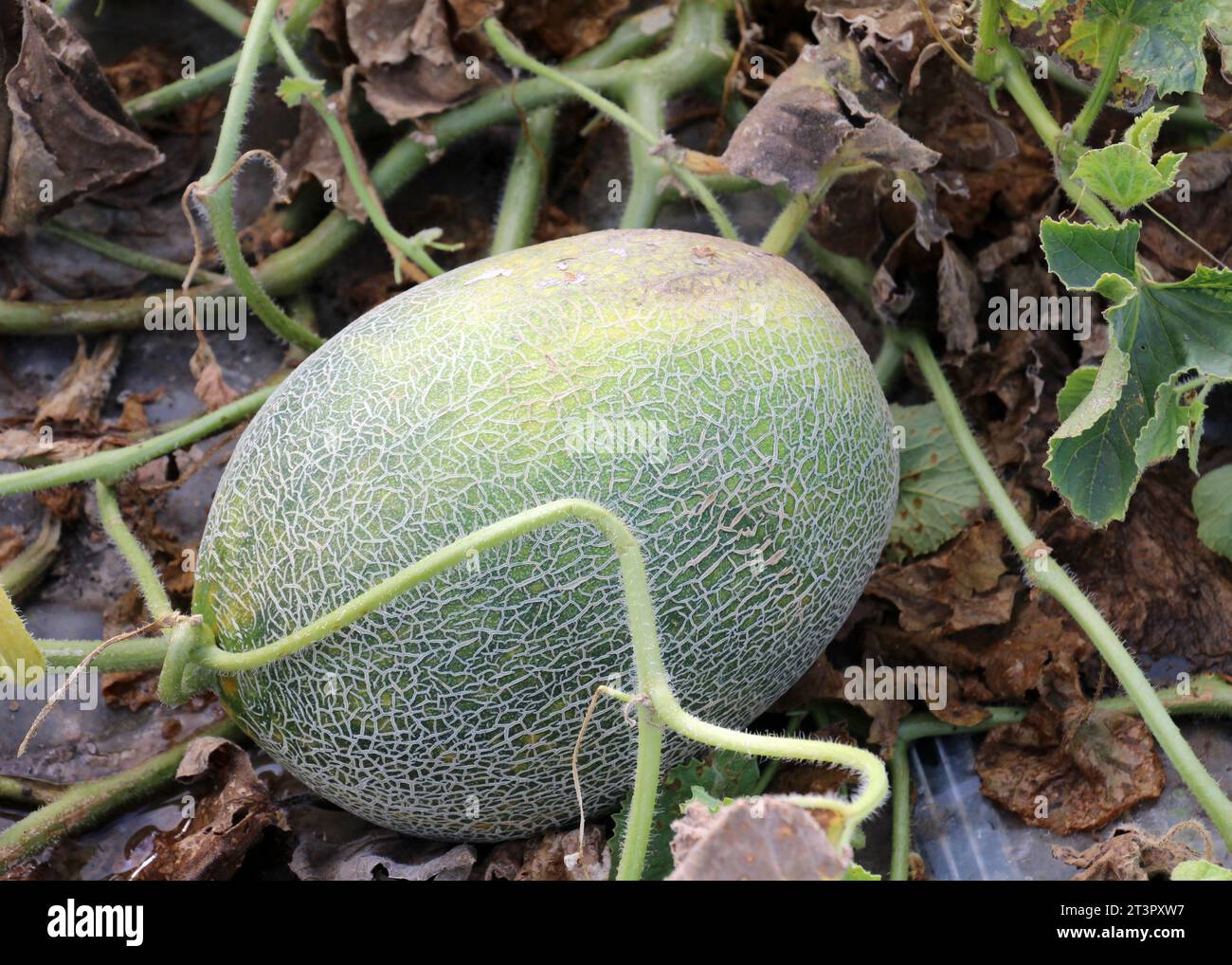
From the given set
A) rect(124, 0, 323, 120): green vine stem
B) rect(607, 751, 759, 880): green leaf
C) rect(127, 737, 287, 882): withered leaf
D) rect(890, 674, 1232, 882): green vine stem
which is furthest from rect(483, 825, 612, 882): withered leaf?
rect(124, 0, 323, 120): green vine stem

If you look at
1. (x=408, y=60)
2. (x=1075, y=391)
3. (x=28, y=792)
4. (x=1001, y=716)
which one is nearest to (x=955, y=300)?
(x=1075, y=391)

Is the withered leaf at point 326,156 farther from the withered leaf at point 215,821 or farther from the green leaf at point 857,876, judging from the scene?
the green leaf at point 857,876

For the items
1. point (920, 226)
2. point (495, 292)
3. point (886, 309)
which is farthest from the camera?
point (886, 309)

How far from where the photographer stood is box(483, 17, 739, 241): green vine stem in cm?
186

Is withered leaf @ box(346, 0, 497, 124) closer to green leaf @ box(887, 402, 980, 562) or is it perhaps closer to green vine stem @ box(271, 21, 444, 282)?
green vine stem @ box(271, 21, 444, 282)

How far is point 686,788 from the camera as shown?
5.24 feet

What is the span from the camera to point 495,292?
154cm

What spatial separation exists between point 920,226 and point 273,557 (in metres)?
1.04

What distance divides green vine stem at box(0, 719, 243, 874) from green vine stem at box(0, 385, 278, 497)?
403 millimetres

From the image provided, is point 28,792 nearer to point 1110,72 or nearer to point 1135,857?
point 1135,857

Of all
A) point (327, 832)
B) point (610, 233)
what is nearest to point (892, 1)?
point (610, 233)

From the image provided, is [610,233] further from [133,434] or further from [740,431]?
[133,434]
